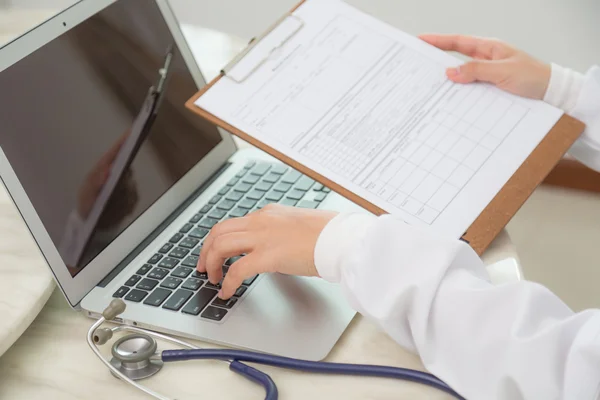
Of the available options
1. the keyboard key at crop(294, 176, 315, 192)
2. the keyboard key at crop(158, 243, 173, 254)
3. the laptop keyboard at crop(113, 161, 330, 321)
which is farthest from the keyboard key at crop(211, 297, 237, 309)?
the keyboard key at crop(294, 176, 315, 192)

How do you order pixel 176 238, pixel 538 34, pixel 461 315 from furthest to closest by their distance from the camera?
pixel 538 34, pixel 176 238, pixel 461 315

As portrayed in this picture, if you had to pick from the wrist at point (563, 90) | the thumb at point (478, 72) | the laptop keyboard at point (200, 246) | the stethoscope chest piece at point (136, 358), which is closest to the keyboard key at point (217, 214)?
the laptop keyboard at point (200, 246)

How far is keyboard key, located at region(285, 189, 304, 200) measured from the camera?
2.91ft

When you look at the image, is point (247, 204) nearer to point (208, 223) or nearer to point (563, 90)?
point (208, 223)

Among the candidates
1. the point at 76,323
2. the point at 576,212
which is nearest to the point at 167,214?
the point at 76,323

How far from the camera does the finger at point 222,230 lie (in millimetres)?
753

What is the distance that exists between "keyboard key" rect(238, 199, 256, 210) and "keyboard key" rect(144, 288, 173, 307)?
0.17 m

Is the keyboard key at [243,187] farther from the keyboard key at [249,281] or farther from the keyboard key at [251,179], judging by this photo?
the keyboard key at [249,281]

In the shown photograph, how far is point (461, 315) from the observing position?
622 mm

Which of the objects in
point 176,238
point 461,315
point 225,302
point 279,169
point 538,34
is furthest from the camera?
point 538,34

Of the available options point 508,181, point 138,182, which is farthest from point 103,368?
point 508,181

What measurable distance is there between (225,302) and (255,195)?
199mm

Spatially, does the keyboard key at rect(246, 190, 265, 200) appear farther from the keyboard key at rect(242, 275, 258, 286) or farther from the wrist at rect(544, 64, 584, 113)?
the wrist at rect(544, 64, 584, 113)

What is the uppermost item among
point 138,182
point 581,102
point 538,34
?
point 138,182
